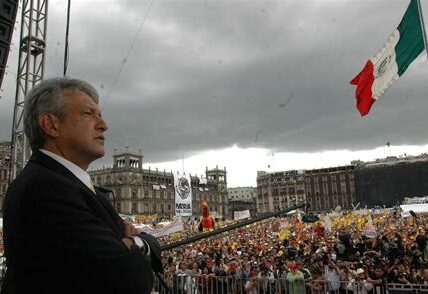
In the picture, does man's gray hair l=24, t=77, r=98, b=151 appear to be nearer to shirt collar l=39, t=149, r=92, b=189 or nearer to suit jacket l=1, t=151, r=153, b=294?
shirt collar l=39, t=149, r=92, b=189

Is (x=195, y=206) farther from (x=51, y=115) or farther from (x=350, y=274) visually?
(x=51, y=115)

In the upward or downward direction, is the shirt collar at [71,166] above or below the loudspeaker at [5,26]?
below

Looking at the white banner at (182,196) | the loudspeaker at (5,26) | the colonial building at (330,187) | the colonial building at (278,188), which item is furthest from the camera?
the colonial building at (278,188)

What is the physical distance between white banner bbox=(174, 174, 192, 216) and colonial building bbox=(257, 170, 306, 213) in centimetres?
10537

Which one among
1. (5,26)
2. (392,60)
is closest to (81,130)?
(5,26)

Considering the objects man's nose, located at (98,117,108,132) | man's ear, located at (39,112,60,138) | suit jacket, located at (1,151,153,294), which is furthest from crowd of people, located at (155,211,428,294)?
suit jacket, located at (1,151,153,294)

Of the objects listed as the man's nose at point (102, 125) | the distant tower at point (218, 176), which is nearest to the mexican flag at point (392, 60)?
the man's nose at point (102, 125)

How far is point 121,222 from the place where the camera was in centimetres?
166

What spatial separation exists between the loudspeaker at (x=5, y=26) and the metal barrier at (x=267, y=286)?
5.60 metres

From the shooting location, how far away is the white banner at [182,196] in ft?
69.0

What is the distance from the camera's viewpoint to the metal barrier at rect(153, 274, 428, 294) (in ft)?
29.6

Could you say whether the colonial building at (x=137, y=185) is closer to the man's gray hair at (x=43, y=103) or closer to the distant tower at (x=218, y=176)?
the distant tower at (x=218, y=176)

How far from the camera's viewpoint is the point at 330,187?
121312 mm

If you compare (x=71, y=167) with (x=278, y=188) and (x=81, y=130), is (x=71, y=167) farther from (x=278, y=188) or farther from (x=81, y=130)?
(x=278, y=188)
